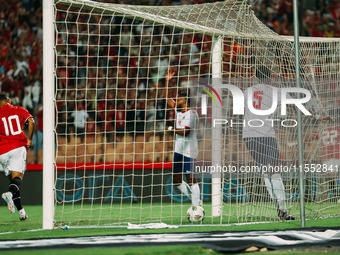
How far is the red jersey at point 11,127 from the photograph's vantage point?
7312 mm

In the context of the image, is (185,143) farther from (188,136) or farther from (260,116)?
(260,116)

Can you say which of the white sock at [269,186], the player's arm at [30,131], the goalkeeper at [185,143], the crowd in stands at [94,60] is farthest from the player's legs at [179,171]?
the crowd in stands at [94,60]

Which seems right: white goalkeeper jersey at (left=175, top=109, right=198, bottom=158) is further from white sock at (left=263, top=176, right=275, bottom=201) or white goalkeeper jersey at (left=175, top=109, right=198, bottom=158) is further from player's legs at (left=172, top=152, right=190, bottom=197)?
white sock at (left=263, top=176, right=275, bottom=201)

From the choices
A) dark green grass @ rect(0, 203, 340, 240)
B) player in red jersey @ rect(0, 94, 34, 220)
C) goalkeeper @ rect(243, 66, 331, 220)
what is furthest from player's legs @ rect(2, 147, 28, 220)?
goalkeeper @ rect(243, 66, 331, 220)

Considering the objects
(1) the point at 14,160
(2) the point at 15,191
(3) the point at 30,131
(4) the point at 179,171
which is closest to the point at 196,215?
(4) the point at 179,171

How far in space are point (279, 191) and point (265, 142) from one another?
1.85 feet

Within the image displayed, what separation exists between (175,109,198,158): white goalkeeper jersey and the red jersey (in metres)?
1.85

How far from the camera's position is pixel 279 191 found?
654 cm

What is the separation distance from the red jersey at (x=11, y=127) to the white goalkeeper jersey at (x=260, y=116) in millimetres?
2621

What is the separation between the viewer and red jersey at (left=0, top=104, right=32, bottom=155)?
7312 millimetres

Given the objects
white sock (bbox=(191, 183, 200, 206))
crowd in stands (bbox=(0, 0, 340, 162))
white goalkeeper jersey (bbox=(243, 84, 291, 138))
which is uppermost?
crowd in stands (bbox=(0, 0, 340, 162))

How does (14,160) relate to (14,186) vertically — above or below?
above

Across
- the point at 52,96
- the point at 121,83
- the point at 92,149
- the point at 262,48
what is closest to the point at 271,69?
the point at 262,48

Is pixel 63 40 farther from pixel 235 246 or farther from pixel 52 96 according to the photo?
pixel 235 246
